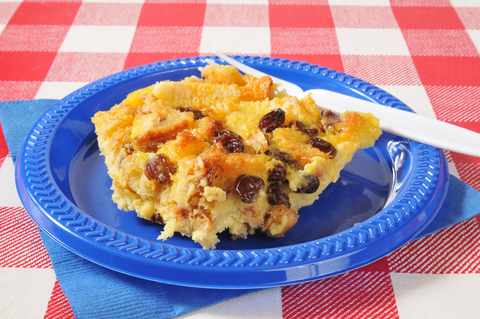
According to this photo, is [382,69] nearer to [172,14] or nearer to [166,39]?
[166,39]

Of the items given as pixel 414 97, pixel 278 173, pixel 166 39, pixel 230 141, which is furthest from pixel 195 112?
pixel 166 39

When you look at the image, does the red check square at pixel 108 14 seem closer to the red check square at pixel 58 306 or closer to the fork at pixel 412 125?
the fork at pixel 412 125

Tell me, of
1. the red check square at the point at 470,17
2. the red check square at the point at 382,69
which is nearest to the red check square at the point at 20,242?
the red check square at the point at 382,69

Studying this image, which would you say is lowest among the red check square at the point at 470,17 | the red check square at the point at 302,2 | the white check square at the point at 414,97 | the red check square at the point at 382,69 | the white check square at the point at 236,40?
the white check square at the point at 414,97

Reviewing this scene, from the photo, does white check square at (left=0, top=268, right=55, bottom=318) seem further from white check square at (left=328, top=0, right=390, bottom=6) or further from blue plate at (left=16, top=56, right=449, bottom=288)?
white check square at (left=328, top=0, right=390, bottom=6)

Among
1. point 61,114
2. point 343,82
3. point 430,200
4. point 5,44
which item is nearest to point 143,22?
point 5,44

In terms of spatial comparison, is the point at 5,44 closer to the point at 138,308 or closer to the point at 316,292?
the point at 138,308

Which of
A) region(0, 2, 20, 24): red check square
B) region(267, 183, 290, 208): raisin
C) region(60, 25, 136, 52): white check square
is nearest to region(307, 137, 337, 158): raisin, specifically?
region(267, 183, 290, 208): raisin

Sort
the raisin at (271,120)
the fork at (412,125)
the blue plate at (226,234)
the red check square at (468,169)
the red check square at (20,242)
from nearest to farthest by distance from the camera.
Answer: the blue plate at (226,234), the red check square at (20,242), the raisin at (271,120), the fork at (412,125), the red check square at (468,169)
